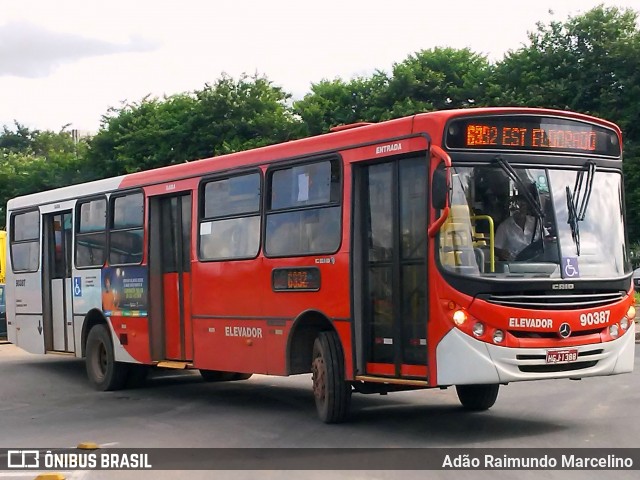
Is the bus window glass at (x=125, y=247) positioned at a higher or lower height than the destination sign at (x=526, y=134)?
lower

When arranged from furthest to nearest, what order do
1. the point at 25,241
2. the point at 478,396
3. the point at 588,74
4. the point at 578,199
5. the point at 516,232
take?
the point at 588,74
the point at 25,241
the point at 478,396
the point at 578,199
the point at 516,232

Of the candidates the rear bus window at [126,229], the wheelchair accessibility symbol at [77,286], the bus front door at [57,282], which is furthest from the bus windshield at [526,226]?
the bus front door at [57,282]

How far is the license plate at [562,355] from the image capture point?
31.6 ft

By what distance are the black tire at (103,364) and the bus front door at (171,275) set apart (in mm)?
1348

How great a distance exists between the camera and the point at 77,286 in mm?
16734

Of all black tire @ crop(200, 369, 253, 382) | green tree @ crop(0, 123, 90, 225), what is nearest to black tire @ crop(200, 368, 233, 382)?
black tire @ crop(200, 369, 253, 382)

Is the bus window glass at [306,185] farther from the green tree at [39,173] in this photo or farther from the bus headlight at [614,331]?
the green tree at [39,173]

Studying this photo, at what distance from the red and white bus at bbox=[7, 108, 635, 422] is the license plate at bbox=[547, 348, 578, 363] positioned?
14mm

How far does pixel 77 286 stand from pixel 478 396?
300 inches

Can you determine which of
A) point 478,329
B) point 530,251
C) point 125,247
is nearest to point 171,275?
point 125,247

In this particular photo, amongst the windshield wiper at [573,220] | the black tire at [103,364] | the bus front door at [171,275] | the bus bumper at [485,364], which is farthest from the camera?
the black tire at [103,364]

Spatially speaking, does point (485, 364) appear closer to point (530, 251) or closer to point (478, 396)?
point (530, 251)

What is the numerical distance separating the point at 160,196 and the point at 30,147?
74.8m

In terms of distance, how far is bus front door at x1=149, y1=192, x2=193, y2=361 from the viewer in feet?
46.5
